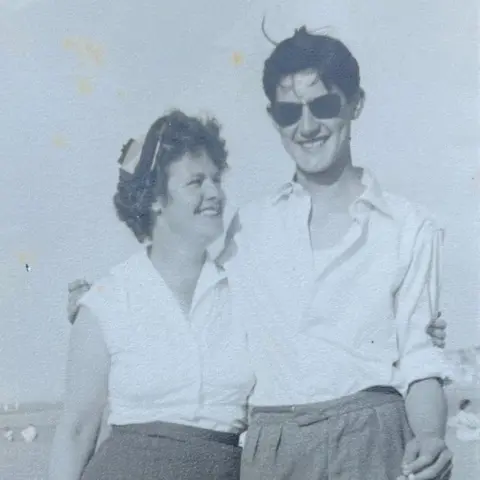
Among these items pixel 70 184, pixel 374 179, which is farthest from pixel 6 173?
pixel 374 179

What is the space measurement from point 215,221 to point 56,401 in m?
0.86

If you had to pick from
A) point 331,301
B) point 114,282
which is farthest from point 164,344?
point 331,301

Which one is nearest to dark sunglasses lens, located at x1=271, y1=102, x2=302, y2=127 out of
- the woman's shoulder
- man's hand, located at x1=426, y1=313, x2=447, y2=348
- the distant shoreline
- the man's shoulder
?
the man's shoulder

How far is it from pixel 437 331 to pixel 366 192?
56 cm

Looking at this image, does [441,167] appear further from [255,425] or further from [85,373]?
[85,373]

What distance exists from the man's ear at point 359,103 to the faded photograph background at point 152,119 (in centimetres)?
3

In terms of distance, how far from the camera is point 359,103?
327cm

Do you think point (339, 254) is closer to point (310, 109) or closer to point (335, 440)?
point (310, 109)

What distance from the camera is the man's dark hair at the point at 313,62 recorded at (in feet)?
10.5

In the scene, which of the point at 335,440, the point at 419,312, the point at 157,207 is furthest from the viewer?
the point at 157,207

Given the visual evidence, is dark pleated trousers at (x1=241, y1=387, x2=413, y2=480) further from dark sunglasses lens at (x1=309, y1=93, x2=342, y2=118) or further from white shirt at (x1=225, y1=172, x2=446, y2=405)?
dark sunglasses lens at (x1=309, y1=93, x2=342, y2=118)

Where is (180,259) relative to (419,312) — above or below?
above

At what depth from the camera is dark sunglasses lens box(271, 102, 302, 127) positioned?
3.19 metres

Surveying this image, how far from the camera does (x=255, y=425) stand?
3.03m
